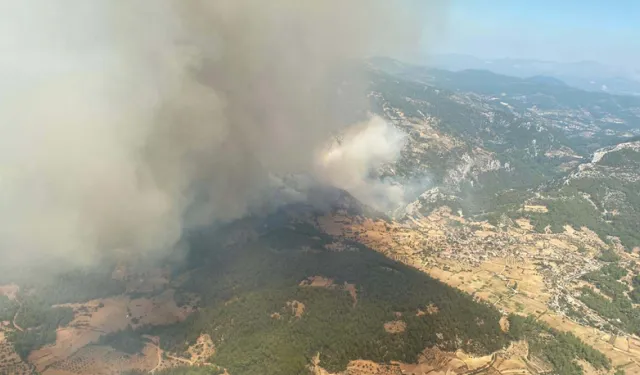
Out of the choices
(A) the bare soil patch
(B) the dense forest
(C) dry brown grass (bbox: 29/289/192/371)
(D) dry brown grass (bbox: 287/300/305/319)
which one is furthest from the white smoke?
(C) dry brown grass (bbox: 29/289/192/371)

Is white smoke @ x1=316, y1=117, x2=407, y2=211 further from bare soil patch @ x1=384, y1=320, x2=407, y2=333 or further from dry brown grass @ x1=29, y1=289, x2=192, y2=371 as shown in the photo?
dry brown grass @ x1=29, y1=289, x2=192, y2=371

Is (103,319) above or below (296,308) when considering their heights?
above

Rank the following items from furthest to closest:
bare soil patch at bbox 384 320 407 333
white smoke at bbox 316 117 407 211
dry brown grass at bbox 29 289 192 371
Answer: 1. white smoke at bbox 316 117 407 211
2. bare soil patch at bbox 384 320 407 333
3. dry brown grass at bbox 29 289 192 371

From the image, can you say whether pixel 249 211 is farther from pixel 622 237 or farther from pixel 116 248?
pixel 622 237

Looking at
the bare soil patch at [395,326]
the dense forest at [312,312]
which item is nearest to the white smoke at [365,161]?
the dense forest at [312,312]

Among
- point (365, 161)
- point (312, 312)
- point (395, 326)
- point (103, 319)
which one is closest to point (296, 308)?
point (312, 312)

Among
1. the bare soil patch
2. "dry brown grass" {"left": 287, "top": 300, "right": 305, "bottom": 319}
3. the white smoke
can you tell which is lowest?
the bare soil patch

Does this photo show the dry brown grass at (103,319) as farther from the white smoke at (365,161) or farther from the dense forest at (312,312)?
the white smoke at (365,161)

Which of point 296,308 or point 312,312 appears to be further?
point 296,308

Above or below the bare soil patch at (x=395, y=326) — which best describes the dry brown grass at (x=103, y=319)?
above

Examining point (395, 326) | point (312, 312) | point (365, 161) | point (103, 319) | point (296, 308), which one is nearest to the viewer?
point (395, 326)

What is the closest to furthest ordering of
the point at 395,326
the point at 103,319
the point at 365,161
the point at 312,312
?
the point at 395,326
the point at 312,312
the point at 103,319
the point at 365,161

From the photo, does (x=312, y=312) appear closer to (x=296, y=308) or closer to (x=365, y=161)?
(x=296, y=308)

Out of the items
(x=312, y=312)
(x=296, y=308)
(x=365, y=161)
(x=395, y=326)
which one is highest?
(x=365, y=161)
